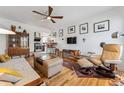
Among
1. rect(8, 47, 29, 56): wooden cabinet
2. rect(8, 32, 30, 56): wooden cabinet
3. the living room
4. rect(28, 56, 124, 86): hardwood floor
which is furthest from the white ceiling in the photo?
rect(28, 56, 124, 86): hardwood floor

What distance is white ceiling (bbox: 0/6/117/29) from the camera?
2.55 feet

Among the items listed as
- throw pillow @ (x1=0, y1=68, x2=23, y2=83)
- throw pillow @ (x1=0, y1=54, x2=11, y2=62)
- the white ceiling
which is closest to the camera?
throw pillow @ (x1=0, y1=68, x2=23, y2=83)

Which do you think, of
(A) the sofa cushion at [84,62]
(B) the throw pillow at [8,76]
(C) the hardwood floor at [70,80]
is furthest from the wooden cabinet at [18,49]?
(A) the sofa cushion at [84,62]

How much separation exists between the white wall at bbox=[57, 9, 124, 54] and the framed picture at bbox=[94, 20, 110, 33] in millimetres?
24

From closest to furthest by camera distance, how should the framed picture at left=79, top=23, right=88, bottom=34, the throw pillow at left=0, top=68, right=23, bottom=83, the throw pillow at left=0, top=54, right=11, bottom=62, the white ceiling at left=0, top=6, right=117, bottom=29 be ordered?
the throw pillow at left=0, top=68, right=23, bottom=83
the white ceiling at left=0, top=6, right=117, bottom=29
the framed picture at left=79, top=23, right=88, bottom=34
the throw pillow at left=0, top=54, right=11, bottom=62

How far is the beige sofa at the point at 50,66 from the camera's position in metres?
0.96

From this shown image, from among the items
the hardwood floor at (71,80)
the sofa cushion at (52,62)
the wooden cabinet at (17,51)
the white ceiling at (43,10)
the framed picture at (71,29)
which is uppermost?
the white ceiling at (43,10)

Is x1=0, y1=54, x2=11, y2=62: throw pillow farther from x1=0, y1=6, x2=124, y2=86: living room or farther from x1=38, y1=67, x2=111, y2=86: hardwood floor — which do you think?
x1=38, y1=67, x2=111, y2=86: hardwood floor

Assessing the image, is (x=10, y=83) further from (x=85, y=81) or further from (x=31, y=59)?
(x=85, y=81)

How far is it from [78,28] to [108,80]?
21.3 inches

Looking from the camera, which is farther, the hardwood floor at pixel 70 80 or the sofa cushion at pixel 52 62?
the sofa cushion at pixel 52 62

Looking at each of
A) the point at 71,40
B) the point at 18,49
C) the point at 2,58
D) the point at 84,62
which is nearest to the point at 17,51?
the point at 18,49

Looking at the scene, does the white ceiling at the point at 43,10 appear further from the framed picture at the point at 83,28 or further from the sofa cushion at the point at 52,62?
the sofa cushion at the point at 52,62
